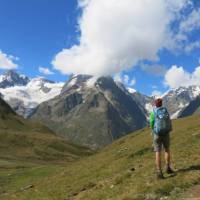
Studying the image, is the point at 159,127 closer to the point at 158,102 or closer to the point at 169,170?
the point at 158,102

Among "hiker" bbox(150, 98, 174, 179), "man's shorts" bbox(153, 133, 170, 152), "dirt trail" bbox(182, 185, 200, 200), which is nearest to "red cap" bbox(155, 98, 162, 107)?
"hiker" bbox(150, 98, 174, 179)

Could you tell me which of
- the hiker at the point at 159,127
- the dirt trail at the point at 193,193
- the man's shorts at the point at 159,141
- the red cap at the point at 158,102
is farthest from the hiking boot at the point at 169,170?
the red cap at the point at 158,102

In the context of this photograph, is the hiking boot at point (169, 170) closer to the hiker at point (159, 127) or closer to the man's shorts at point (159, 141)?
the hiker at point (159, 127)

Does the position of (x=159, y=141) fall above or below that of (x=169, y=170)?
above

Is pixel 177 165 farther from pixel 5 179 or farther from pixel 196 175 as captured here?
pixel 5 179

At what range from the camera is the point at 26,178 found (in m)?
56.5

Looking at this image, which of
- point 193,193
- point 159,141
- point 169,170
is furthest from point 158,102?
point 193,193

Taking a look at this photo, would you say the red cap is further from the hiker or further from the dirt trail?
the dirt trail

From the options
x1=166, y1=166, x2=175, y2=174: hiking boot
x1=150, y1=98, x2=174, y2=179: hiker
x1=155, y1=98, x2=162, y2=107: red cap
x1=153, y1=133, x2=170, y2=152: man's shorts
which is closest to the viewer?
x1=150, y1=98, x2=174, y2=179: hiker

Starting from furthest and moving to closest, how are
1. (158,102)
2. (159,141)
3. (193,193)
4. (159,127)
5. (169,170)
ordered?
(169,170)
(159,141)
(158,102)
(159,127)
(193,193)

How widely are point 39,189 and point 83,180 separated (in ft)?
11.4

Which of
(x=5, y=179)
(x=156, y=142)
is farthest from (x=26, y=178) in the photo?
(x=156, y=142)

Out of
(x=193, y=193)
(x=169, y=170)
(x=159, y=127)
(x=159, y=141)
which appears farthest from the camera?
(x=169, y=170)

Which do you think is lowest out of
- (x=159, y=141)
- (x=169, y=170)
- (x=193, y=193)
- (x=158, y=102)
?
(x=193, y=193)
